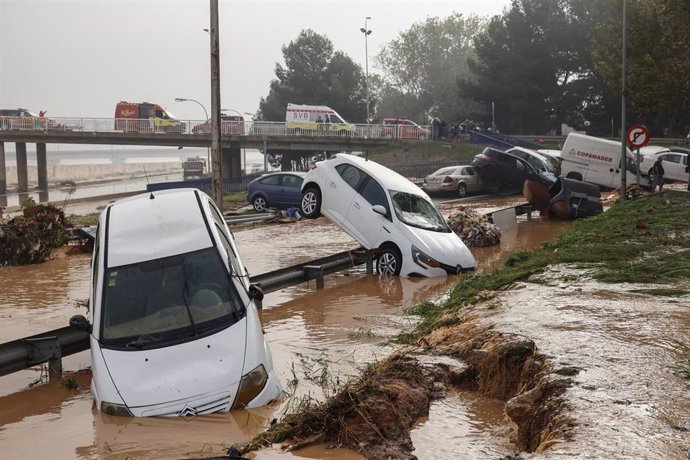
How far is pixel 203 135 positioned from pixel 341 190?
49129mm

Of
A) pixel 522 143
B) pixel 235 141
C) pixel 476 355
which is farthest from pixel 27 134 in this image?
pixel 476 355

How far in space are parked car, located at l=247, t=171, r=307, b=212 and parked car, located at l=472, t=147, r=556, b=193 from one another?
8.13 m

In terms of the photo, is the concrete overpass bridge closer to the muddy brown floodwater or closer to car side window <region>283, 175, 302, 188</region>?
car side window <region>283, 175, 302, 188</region>

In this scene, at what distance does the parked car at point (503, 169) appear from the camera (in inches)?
1353

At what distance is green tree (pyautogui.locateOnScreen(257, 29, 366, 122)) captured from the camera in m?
88.8

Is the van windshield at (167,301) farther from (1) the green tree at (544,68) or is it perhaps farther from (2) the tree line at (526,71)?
(1) the green tree at (544,68)

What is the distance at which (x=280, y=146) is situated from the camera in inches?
2537

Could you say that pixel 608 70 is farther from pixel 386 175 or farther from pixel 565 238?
pixel 386 175

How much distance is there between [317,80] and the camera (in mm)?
90000

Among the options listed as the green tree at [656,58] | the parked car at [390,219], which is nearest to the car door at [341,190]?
the parked car at [390,219]

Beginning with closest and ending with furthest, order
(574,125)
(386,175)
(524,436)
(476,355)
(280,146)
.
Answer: (524,436) → (476,355) → (386,175) → (280,146) → (574,125)

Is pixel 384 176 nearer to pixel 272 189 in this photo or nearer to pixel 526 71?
pixel 272 189

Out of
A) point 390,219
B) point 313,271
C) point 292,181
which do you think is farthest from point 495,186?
point 313,271

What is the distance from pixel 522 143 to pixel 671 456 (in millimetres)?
49723
